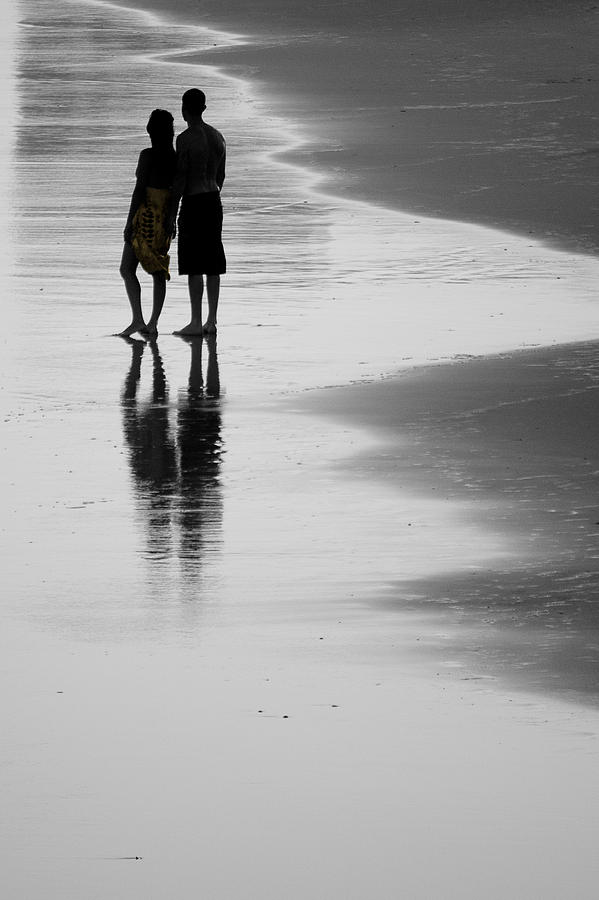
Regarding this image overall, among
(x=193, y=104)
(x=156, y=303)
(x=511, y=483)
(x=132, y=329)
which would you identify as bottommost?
(x=132, y=329)

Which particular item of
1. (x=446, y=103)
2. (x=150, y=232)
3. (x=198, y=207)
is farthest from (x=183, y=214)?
(x=446, y=103)

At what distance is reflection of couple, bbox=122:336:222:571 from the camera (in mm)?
8438

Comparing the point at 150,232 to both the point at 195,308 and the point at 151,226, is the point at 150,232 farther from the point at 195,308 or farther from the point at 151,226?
the point at 195,308

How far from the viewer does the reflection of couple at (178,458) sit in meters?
8.44

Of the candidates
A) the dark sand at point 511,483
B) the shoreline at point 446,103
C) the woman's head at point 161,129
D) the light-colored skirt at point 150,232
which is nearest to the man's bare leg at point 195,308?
the light-colored skirt at point 150,232

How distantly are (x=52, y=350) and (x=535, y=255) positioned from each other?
5198 mm

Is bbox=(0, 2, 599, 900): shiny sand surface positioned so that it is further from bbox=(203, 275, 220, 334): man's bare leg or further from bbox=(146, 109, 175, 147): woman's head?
bbox=(146, 109, 175, 147): woman's head

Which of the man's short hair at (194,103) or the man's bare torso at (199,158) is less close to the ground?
the man's short hair at (194,103)

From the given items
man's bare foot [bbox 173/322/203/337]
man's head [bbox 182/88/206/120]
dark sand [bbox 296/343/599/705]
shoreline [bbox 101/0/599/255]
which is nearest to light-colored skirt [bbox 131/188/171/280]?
man's bare foot [bbox 173/322/203/337]

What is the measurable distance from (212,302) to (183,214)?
0.60 m

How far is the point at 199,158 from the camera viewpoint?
13.1 meters

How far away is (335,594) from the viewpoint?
7605 mm

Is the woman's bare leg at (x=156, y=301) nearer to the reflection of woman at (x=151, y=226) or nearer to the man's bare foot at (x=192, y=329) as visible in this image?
the reflection of woman at (x=151, y=226)

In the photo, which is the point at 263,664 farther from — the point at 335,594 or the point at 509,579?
the point at 509,579
